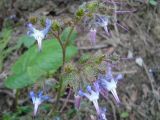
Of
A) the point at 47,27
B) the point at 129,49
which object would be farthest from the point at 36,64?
the point at 129,49

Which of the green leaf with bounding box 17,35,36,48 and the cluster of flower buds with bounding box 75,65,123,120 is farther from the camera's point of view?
the green leaf with bounding box 17,35,36,48

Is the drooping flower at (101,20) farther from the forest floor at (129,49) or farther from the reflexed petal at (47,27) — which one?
the forest floor at (129,49)

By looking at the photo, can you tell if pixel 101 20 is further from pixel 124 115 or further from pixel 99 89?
pixel 124 115

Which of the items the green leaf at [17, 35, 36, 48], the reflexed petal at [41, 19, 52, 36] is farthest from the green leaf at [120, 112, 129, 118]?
the reflexed petal at [41, 19, 52, 36]

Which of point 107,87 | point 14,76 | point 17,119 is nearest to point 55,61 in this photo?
point 14,76

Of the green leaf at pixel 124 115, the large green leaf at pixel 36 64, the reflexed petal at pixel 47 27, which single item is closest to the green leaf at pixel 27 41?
the large green leaf at pixel 36 64

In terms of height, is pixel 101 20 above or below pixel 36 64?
above

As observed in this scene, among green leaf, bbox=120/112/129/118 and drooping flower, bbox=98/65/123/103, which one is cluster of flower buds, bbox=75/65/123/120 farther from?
green leaf, bbox=120/112/129/118

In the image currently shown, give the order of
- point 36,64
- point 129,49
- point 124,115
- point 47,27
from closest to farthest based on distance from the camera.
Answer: point 47,27, point 36,64, point 124,115, point 129,49
